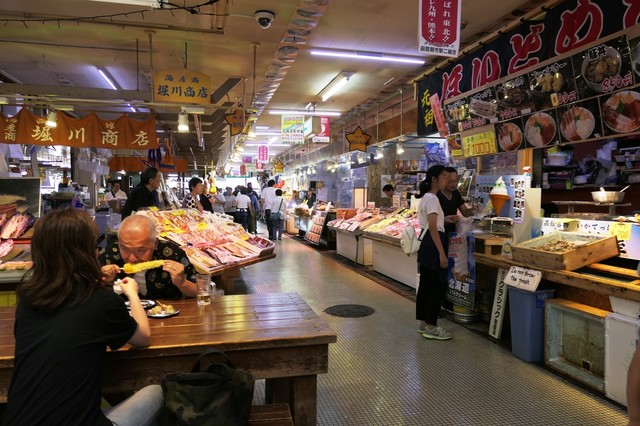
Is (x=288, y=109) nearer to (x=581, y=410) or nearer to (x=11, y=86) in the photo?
(x=11, y=86)

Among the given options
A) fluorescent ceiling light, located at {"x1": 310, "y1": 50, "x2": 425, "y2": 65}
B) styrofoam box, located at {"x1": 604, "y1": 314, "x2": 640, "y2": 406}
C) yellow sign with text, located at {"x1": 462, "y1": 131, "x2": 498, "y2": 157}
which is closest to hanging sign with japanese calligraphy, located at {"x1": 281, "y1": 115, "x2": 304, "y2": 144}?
fluorescent ceiling light, located at {"x1": 310, "y1": 50, "x2": 425, "y2": 65}

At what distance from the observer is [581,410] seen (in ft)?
11.5

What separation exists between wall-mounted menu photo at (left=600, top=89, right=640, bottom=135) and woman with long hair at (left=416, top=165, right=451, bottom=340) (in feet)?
5.72

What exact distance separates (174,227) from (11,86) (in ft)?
16.1

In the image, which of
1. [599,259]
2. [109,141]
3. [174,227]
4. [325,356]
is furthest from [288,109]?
[325,356]

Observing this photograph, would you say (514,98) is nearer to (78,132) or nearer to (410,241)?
(410,241)

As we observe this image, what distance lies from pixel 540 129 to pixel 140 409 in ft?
17.3

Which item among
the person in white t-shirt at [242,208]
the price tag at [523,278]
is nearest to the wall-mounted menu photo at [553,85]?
the price tag at [523,278]

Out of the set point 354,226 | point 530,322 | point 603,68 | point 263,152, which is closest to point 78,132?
point 354,226

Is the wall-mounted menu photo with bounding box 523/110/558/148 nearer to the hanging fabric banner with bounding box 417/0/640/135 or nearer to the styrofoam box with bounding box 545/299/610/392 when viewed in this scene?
the hanging fabric banner with bounding box 417/0/640/135

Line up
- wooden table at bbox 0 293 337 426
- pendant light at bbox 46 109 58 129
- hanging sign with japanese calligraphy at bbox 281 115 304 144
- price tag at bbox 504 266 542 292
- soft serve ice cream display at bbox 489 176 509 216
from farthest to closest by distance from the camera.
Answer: hanging sign with japanese calligraphy at bbox 281 115 304 144, pendant light at bbox 46 109 58 129, soft serve ice cream display at bbox 489 176 509 216, price tag at bbox 504 266 542 292, wooden table at bbox 0 293 337 426

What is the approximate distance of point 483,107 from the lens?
6168 millimetres

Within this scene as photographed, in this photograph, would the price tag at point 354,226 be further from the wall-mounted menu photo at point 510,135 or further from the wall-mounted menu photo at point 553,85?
the wall-mounted menu photo at point 553,85

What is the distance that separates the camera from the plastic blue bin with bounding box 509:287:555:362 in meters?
4.38
